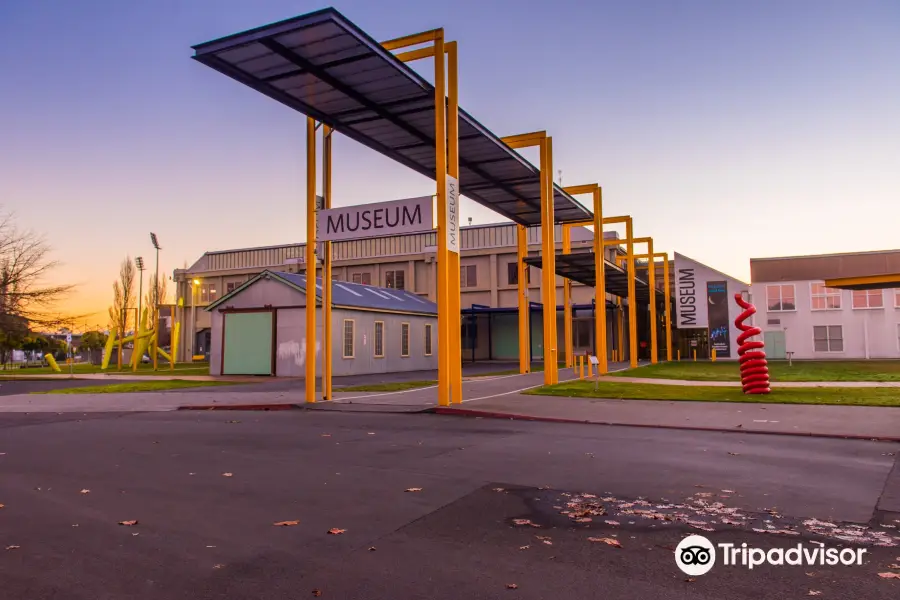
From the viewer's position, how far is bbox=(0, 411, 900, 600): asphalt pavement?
157 inches

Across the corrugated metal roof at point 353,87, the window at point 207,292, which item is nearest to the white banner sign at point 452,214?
the corrugated metal roof at point 353,87

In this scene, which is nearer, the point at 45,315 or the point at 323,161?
the point at 323,161

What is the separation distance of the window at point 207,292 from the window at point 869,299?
5202cm

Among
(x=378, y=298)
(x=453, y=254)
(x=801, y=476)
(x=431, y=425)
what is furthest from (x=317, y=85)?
(x=378, y=298)

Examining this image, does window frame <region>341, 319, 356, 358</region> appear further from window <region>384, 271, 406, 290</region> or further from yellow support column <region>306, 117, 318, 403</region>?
window <region>384, 271, 406, 290</region>

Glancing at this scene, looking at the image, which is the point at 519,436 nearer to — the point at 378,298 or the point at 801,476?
the point at 801,476

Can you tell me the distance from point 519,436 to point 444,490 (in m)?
4.08

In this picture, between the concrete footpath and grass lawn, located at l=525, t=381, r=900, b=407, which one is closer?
the concrete footpath

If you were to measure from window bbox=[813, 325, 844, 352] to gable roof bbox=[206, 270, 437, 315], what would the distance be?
26132 millimetres

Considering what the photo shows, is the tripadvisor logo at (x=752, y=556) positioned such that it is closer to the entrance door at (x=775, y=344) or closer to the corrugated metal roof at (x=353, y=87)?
the corrugated metal roof at (x=353, y=87)

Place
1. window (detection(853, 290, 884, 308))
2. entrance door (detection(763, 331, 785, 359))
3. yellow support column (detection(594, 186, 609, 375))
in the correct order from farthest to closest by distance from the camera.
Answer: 1. entrance door (detection(763, 331, 785, 359))
2. window (detection(853, 290, 884, 308))
3. yellow support column (detection(594, 186, 609, 375))

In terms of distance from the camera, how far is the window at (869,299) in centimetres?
4353

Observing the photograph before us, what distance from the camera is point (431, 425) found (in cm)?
1196

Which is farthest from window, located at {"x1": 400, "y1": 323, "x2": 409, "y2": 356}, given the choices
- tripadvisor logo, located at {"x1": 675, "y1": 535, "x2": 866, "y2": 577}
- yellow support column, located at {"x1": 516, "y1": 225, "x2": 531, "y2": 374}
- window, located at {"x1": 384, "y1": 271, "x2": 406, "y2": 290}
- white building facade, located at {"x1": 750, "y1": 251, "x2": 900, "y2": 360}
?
tripadvisor logo, located at {"x1": 675, "y1": 535, "x2": 866, "y2": 577}
